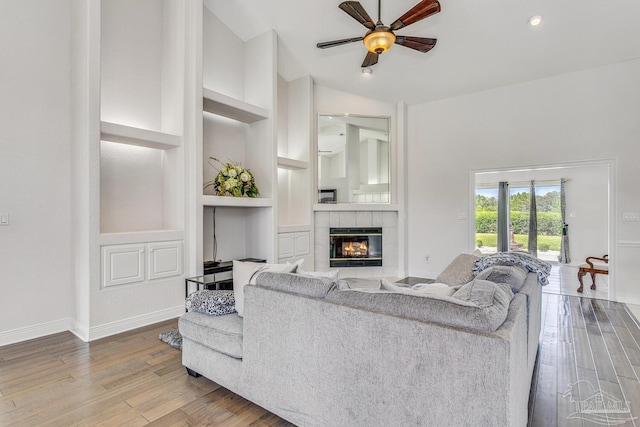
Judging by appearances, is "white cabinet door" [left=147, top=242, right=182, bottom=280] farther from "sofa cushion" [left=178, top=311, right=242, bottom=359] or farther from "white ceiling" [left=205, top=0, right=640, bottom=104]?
"white ceiling" [left=205, top=0, right=640, bottom=104]

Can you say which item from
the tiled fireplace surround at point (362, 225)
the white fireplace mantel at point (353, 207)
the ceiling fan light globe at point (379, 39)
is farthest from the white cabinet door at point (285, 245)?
the ceiling fan light globe at point (379, 39)

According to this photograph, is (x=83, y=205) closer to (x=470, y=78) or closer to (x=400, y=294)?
(x=400, y=294)

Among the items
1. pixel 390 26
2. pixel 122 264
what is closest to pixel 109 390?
pixel 122 264

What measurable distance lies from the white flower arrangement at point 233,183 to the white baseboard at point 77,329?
1671 mm

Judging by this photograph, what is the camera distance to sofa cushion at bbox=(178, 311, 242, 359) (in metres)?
2.00

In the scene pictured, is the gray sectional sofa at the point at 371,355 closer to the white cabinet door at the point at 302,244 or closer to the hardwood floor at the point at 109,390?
the hardwood floor at the point at 109,390

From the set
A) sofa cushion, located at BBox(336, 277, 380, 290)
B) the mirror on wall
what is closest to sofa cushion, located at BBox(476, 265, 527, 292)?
sofa cushion, located at BBox(336, 277, 380, 290)

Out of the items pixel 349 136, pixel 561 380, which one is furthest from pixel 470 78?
pixel 561 380

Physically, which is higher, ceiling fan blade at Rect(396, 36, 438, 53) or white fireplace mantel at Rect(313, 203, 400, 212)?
ceiling fan blade at Rect(396, 36, 438, 53)

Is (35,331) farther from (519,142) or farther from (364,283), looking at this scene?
(519,142)

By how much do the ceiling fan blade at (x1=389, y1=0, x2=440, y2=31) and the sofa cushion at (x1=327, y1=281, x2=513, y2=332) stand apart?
248cm

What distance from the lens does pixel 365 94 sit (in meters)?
5.77

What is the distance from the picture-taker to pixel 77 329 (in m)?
3.21

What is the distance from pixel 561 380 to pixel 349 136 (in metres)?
4.58
